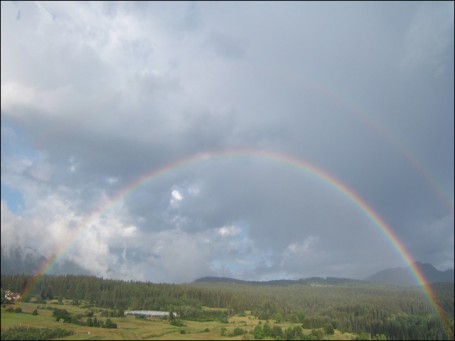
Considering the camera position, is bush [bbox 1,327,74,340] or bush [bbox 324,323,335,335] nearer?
bush [bbox 1,327,74,340]

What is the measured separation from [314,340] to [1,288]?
151 m

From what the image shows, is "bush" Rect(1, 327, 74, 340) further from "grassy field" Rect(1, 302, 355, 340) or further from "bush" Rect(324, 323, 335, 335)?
"bush" Rect(324, 323, 335, 335)

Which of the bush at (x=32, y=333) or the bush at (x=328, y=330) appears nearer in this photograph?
the bush at (x=32, y=333)

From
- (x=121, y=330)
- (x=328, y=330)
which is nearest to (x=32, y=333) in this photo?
(x=121, y=330)

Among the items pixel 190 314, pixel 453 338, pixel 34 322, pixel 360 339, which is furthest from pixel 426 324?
pixel 34 322

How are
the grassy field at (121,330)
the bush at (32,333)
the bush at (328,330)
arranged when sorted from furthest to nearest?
the bush at (328,330), the grassy field at (121,330), the bush at (32,333)

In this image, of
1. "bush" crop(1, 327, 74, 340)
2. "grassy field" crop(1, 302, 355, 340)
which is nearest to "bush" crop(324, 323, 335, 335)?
"grassy field" crop(1, 302, 355, 340)

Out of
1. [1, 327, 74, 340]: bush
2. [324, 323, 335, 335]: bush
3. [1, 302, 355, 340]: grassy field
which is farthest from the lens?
[324, 323, 335, 335]: bush

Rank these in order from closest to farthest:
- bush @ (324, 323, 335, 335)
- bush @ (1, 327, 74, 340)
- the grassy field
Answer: bush @ (1, 327, 74, 340)
the grassy field
bush @ (324, 323, 335, 335)

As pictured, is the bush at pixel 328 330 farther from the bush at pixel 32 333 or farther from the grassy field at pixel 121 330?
the bush at pixel 32 333

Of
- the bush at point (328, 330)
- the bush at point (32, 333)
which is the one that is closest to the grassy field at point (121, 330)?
the bush at point (32, 333)

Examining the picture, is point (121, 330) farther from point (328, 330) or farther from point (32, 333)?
point (328, 330)

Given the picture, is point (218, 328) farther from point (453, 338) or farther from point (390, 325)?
point (453, 338)

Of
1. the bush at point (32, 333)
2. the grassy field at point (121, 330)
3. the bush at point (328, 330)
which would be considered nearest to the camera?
the bush at point (32, 333)
